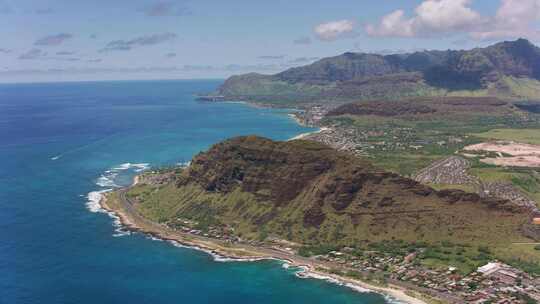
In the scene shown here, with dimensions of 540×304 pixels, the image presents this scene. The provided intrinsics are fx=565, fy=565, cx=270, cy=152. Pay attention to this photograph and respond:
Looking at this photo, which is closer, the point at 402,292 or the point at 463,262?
the point at 402,292

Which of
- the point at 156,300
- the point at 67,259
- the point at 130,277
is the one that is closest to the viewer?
the point at 156,300

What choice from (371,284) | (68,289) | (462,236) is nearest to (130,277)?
(68,289)

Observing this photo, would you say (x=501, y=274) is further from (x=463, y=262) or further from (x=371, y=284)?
(x=371, y=284)

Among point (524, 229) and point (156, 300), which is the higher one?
point (524, 229)

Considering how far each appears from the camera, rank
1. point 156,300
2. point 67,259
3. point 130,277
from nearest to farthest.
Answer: point 156,300
point 130,277
point 67,259

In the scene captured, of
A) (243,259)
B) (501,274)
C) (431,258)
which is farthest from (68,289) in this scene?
(501,274)

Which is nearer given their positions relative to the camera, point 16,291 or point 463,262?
point 16,291

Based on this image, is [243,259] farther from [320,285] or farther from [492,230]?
[492,230]

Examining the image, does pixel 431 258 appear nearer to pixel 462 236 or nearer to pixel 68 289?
pixel 462 236
